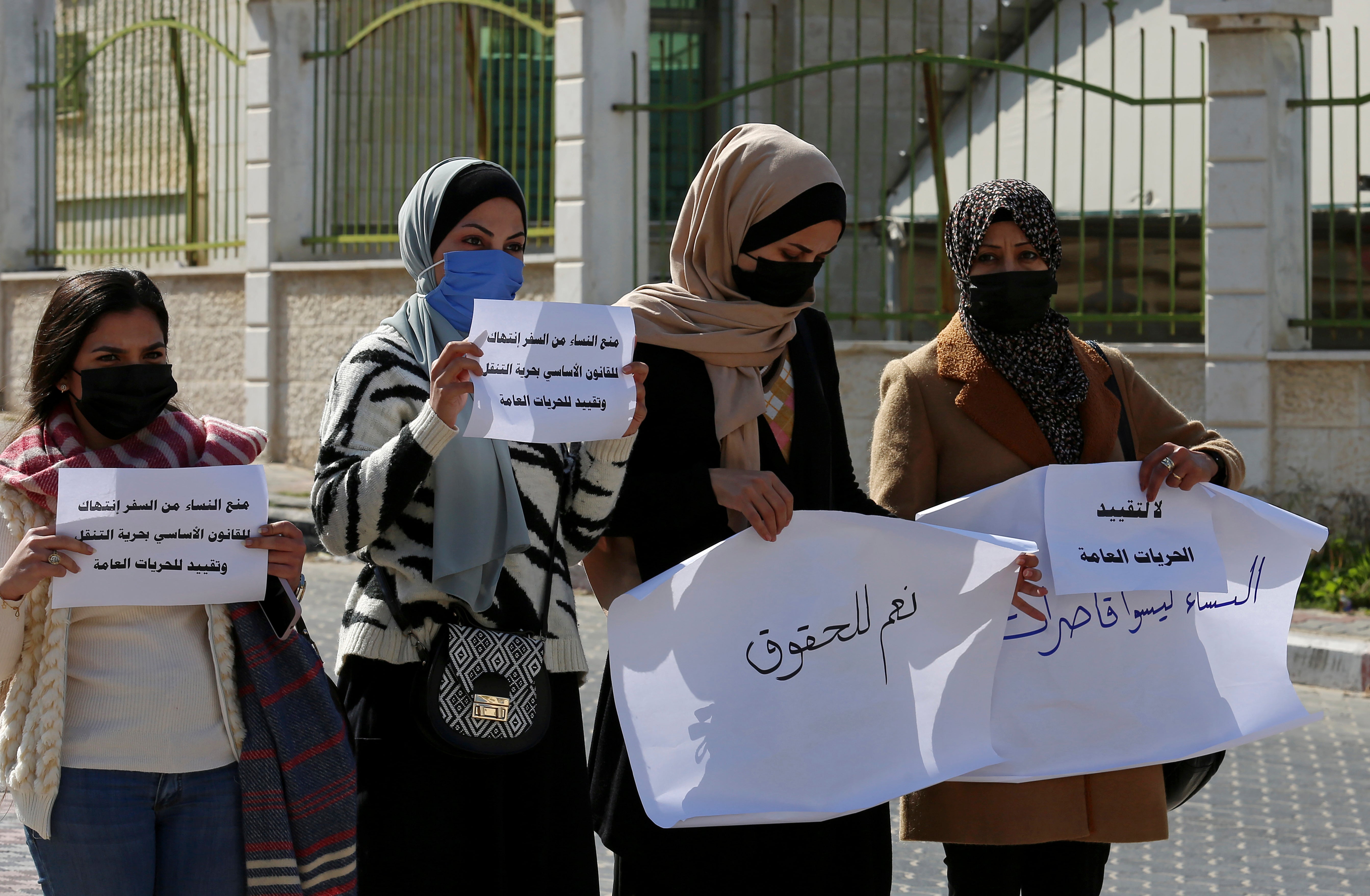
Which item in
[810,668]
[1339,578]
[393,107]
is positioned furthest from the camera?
[393,107]

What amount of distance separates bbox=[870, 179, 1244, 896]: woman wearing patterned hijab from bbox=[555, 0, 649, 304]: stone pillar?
699cm

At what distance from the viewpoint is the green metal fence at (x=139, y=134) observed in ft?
41.6

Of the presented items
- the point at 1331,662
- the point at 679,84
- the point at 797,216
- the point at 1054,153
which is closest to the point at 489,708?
the point at 797,216

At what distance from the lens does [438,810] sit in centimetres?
263

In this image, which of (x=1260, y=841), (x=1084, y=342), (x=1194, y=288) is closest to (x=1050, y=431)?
(x=1084, y=342)

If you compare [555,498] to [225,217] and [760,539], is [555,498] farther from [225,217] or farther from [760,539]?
[225,217]

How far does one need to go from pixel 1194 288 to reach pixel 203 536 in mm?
8325

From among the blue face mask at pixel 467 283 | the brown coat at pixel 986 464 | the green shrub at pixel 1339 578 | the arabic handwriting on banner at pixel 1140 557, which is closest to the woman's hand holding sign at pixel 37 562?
the blue face mask at pixel 467 283

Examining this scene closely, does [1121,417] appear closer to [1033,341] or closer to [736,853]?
[1033,341]

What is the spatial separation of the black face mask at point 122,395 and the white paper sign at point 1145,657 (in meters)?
1.50

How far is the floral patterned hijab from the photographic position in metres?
3.11

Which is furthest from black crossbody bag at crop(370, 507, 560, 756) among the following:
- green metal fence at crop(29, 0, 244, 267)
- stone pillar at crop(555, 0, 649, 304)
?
green metal fence at crop(29, 0, 244, 267)

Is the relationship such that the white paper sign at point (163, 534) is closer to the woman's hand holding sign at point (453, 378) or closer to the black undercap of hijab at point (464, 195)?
the woman's hand holding sign at point (453, 378)

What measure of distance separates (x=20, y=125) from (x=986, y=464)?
1262 cm
